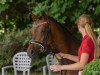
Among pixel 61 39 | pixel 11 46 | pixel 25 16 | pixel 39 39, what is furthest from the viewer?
pixel 25 16

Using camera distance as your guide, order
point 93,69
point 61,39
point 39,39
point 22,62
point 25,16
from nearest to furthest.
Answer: point 93,69, point 39,39, point 61,39, point 22,62, point 25,16

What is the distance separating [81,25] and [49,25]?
26.6 inches

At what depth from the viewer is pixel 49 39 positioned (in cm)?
505

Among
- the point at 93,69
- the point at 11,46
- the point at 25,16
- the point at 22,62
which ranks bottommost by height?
the point at 93,69

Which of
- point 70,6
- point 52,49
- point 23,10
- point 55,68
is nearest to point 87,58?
point 55,68

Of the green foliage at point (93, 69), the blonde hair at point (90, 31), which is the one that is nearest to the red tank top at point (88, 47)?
the blonde hair at point (90, 31)

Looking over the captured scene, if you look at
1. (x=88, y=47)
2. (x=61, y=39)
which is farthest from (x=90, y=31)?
(x=61, y=39)

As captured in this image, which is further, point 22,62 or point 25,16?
point 25,16

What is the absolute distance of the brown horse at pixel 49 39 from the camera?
501cm

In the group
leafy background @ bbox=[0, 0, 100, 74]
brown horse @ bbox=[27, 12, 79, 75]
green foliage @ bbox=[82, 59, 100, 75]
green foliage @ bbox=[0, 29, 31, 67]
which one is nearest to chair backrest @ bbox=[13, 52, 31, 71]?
leafy background @ bbox=[0, 0, 100, 74]

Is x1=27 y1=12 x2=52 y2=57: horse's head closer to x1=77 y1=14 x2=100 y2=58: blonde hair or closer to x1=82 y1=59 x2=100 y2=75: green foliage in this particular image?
x1=77 y1=14 x2=100 y2=58: blonde hair

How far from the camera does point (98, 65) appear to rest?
347 centimetres

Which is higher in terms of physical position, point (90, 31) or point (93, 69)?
point (90, 31)

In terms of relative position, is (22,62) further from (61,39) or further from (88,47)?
(88,47)
